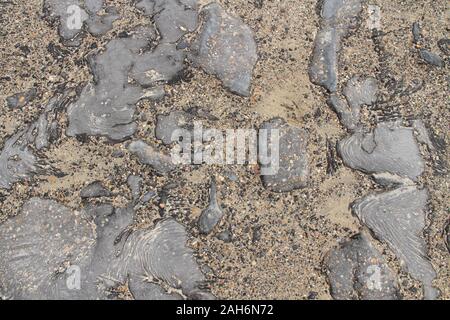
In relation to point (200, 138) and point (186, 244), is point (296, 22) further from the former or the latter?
point (186, 244)

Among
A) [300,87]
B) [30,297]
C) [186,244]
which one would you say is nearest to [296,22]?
[300,87]

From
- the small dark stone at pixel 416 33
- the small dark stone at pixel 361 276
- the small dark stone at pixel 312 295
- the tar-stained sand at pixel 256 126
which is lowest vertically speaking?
the small dark stone at pixel 312 295

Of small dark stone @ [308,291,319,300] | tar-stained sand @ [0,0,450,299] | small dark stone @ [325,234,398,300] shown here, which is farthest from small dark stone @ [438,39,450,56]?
small dark stone @ [308,291,319,300]

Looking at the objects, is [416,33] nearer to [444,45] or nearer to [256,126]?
[444,45]

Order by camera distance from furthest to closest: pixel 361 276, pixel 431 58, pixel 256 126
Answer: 1. pixel 431 58
2. pixel 256 126
3. pixel 361 276

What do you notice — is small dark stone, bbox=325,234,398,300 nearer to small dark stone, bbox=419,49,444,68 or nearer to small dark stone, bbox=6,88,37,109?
small dark stone, bbox=419,49,444,68

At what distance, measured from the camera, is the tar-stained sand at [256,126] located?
2355 mm

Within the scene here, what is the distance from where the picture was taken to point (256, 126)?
8.22 feet

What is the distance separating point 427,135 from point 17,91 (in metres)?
2.03

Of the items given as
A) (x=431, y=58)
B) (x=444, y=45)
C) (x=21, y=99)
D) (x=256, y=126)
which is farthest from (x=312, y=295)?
(x=21, y=99)

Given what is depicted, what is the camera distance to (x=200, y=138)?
2.48 m

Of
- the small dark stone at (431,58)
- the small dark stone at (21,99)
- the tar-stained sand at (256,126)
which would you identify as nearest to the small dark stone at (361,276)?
the tar-stained sand at (256,126)

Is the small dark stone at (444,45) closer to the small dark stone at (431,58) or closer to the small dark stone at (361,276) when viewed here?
the small dark stone at (431,58)

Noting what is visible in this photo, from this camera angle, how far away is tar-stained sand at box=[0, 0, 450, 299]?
92.7 inches
